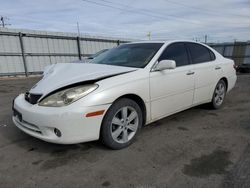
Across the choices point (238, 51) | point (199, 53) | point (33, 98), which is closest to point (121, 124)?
point (33, 98)

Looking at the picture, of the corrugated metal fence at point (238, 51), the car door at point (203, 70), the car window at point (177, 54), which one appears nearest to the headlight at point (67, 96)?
the car window at point (177, 54)

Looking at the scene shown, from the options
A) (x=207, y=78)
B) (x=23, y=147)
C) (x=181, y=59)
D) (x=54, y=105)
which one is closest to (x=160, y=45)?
(x=181, y=59)

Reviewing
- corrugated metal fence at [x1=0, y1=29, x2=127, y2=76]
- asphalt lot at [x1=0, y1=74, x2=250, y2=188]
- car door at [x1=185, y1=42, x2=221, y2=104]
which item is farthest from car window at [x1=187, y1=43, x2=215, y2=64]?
corrugated metal fence at [x1=0, y1=29, x2=127, y2=76]

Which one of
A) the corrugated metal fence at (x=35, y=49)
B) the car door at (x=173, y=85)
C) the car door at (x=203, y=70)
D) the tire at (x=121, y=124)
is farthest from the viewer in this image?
the corrugated metal fence at (x=35, y=49)

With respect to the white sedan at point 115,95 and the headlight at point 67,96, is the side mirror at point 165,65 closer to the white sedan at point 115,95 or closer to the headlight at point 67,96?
the white sedan at point 115,95

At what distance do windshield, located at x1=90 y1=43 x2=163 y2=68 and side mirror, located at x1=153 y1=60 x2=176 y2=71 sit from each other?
18 centimetres

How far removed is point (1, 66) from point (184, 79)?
1209cm

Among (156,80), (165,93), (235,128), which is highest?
(156,80)

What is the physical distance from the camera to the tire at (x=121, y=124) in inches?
111

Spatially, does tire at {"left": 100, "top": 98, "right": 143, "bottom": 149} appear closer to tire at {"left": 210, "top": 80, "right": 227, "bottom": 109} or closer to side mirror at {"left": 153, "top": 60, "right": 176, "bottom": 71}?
side mirror at {"left": 153, "top": 60, "right": 176, "bottom": 71}

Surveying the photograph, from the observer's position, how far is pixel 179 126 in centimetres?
390

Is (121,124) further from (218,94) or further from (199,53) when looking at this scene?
(218,94)

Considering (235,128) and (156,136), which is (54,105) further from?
(235,128)

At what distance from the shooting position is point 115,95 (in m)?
2.80
